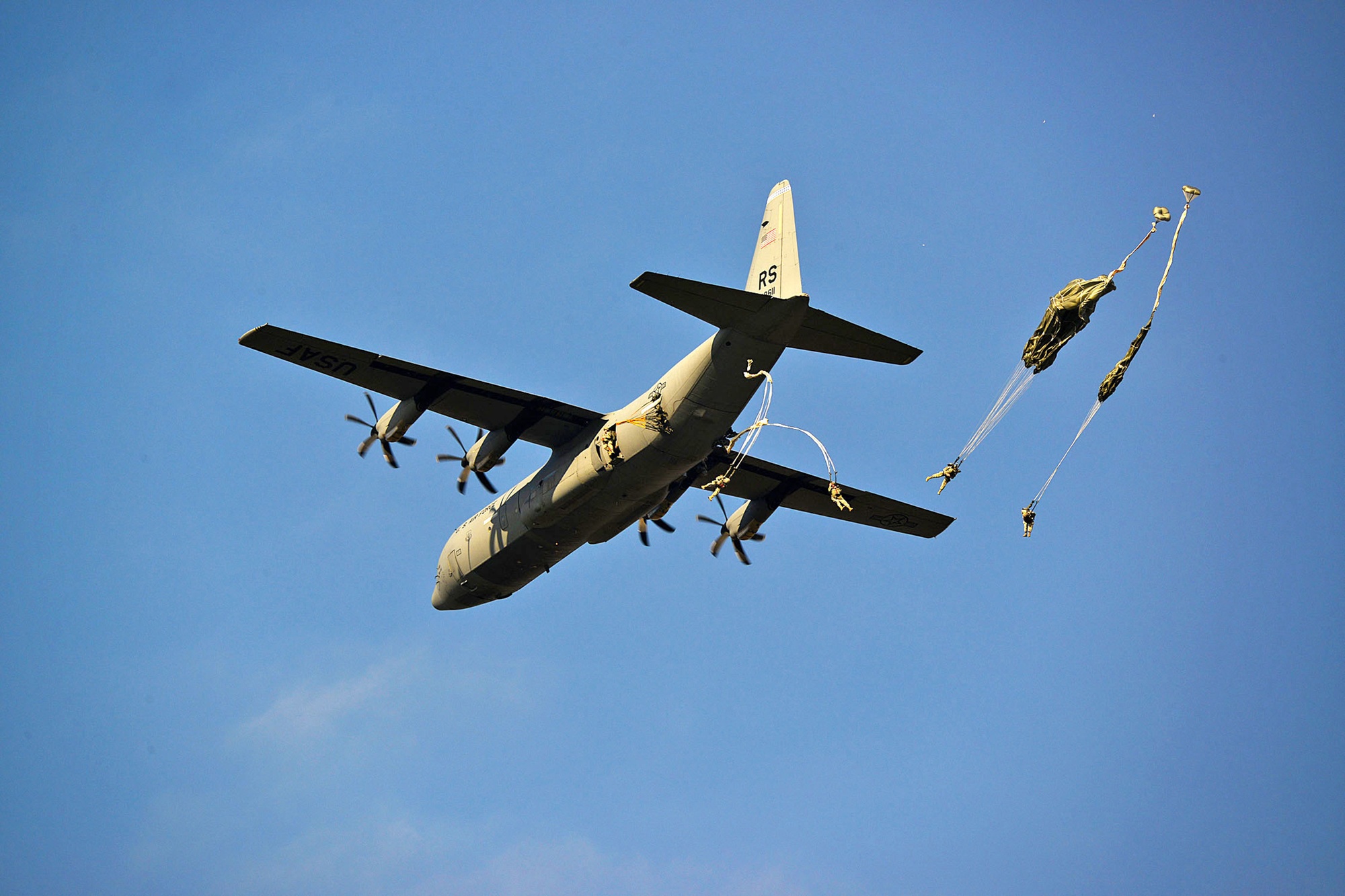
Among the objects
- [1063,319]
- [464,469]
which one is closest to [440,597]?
[464,469]

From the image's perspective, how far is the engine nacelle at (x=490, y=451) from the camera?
1045 inches

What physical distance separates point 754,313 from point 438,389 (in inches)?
340

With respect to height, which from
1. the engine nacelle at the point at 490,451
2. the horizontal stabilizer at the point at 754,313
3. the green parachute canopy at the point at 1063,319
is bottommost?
the green parachute canopy at the point at 1063,319

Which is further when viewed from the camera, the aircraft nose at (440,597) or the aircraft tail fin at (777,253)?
the aircraft nose at (440,597)

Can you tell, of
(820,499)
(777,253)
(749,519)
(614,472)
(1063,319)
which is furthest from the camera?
(820,499)

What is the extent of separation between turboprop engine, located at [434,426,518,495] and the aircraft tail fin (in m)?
7.20

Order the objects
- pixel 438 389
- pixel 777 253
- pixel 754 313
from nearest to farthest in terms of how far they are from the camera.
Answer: pixel 754 313 → pixel 777 253 → pixel 438 389

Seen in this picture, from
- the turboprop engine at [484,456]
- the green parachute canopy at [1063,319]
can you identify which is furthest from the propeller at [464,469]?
the green parachute canopy at [1063,319]

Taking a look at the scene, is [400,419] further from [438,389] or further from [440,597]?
[440,597]

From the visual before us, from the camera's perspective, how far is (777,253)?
2281cm

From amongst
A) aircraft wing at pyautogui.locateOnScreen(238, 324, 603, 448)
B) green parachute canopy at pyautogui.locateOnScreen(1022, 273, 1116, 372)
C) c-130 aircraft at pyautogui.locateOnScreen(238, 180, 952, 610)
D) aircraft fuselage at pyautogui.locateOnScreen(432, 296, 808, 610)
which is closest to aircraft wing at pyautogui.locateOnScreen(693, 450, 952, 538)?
c-130 aircraft at pyautogui.locateOnScreen(238, 180, 952, 610)

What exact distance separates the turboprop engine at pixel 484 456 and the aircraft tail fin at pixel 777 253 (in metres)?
7.20

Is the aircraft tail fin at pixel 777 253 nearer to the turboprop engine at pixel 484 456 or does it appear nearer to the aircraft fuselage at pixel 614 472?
the aircraft fuselage at pixel 614 472

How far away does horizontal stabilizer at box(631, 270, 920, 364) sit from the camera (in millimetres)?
20188
